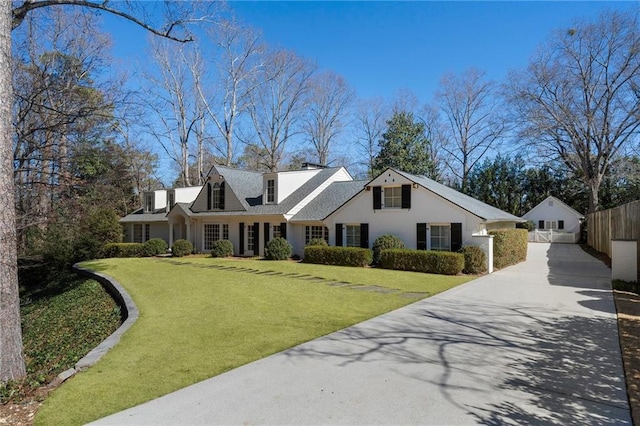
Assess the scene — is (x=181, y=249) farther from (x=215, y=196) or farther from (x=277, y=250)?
(x=277, y=250)

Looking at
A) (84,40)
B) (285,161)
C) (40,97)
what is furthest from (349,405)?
(285,161)

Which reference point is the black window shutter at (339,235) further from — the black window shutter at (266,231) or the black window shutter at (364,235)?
the black window shutter at (266,231)

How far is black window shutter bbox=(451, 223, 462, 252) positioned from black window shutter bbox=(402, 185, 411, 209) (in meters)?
2.30

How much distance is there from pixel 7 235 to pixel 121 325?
3465mm

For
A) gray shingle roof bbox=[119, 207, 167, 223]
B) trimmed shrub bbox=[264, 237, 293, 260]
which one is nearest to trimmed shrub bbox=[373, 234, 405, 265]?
trimmed shrub bbox=[264, 237, 293, 260]

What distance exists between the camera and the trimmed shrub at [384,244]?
17.1 meters

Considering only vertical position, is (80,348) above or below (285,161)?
below

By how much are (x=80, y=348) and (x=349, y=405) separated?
24.3 ft

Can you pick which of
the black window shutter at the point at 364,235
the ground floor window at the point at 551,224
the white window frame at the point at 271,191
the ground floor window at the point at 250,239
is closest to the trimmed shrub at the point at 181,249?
the ground floor window at the point at 250,239

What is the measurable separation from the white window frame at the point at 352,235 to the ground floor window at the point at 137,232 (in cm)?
1732

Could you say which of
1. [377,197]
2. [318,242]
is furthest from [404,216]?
[318,242]

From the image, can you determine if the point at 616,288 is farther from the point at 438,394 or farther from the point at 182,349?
the point at 182,349

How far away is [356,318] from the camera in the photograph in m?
7.69

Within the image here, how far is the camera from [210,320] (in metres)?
7.63
